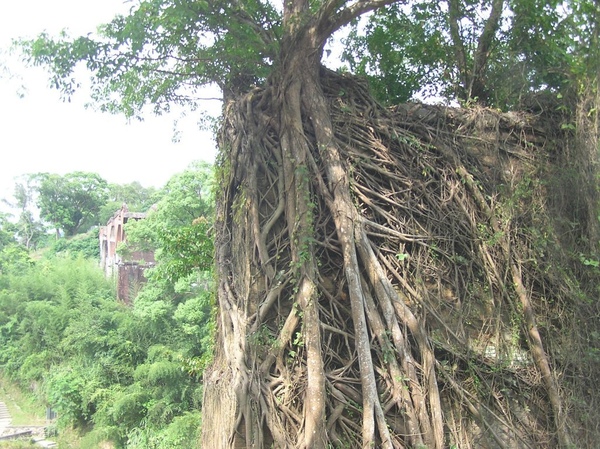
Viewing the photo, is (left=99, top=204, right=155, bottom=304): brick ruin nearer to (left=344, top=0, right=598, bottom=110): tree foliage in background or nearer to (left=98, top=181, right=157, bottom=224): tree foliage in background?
(left=98, top=181, right=157, bottom=224): tree foliage in background

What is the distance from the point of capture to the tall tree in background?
3.61 metres

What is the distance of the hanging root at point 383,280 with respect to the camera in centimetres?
360

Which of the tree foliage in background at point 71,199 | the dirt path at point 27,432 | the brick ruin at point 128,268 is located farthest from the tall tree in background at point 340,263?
the tree foliage in background at point 71,199

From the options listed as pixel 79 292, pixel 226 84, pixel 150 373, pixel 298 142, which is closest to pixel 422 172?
pixel 298 142

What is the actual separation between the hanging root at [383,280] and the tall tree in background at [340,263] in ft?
0.05

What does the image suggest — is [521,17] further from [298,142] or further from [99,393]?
[99,393]

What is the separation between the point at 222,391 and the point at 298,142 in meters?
2.04

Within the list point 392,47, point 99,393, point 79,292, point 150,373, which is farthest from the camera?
point 79,292

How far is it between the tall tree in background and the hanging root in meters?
0.01

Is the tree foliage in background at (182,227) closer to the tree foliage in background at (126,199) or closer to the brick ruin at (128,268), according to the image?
the brick ruin at (128,268)

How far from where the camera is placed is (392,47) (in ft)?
21.5

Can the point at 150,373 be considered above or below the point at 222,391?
below

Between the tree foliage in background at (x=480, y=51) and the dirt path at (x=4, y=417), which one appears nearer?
the tree foliage in background at (x=480, y=51)

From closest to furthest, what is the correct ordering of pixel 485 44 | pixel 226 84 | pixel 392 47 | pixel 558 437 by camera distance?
1. pixel 558 437
2. pixel 226 84
3. pixel 485 44
4. pixel 392 47
